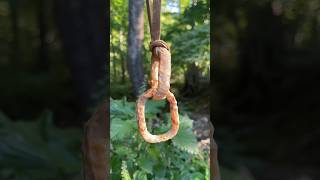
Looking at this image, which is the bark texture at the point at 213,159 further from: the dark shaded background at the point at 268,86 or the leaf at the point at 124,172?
the leaf at the point at 124,172

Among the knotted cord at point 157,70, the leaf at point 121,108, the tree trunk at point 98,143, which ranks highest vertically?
the knotted cord at point 157,70

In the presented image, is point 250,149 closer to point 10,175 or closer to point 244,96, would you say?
point 244,96

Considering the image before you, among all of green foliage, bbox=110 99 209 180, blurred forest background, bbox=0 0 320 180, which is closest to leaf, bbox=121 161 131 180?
green foliage, bbox=110 99 209 180

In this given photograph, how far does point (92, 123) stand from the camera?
0.86m

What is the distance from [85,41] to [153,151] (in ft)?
0.78

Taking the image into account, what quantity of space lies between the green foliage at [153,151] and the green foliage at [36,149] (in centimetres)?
12

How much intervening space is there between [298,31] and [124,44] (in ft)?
1.41

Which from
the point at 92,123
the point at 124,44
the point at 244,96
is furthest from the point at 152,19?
the point at 244,96

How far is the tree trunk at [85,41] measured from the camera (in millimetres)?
869

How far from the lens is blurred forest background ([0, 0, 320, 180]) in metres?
0.86

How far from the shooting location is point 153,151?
0.89 m

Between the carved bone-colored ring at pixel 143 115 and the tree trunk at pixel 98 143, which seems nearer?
the carved bone-colored ring at pixel 143 115

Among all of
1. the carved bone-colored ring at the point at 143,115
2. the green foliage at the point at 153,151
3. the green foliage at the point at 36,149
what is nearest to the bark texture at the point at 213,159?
the green foliage at the point at 153,151

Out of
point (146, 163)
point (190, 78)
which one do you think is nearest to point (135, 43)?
point (190, 78)
